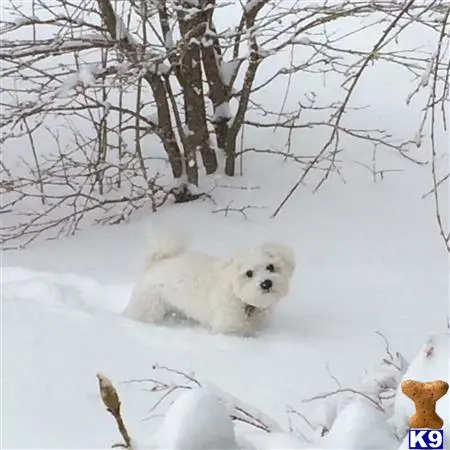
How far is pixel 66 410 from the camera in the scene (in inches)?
133

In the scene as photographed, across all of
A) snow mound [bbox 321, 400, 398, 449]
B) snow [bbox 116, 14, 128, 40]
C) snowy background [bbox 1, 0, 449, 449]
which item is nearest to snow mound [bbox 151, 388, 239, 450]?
snowy background [bbox 1, 0, 449, 449]

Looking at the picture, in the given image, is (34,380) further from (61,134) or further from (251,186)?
(61,134)

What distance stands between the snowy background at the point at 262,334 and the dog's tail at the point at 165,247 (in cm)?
43

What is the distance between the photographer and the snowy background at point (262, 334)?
6.95ft

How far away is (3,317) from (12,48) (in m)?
3.69

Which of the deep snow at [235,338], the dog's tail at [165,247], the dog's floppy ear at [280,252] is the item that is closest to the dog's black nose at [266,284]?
the dog's floppy ear at [280,252]

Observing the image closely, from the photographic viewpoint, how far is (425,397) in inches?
53.7

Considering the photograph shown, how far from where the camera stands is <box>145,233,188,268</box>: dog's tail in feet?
18.0

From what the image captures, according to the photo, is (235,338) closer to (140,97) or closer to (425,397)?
(425,397)

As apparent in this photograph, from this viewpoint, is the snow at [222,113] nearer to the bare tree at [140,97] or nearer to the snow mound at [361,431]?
the bare tree at [140,97]

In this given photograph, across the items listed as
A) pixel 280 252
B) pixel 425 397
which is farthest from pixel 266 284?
pixel 425 397

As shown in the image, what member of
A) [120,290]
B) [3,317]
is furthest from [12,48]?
[3,317]

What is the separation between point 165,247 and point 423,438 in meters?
4.10

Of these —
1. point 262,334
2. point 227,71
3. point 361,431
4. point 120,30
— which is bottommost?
point 262,334
